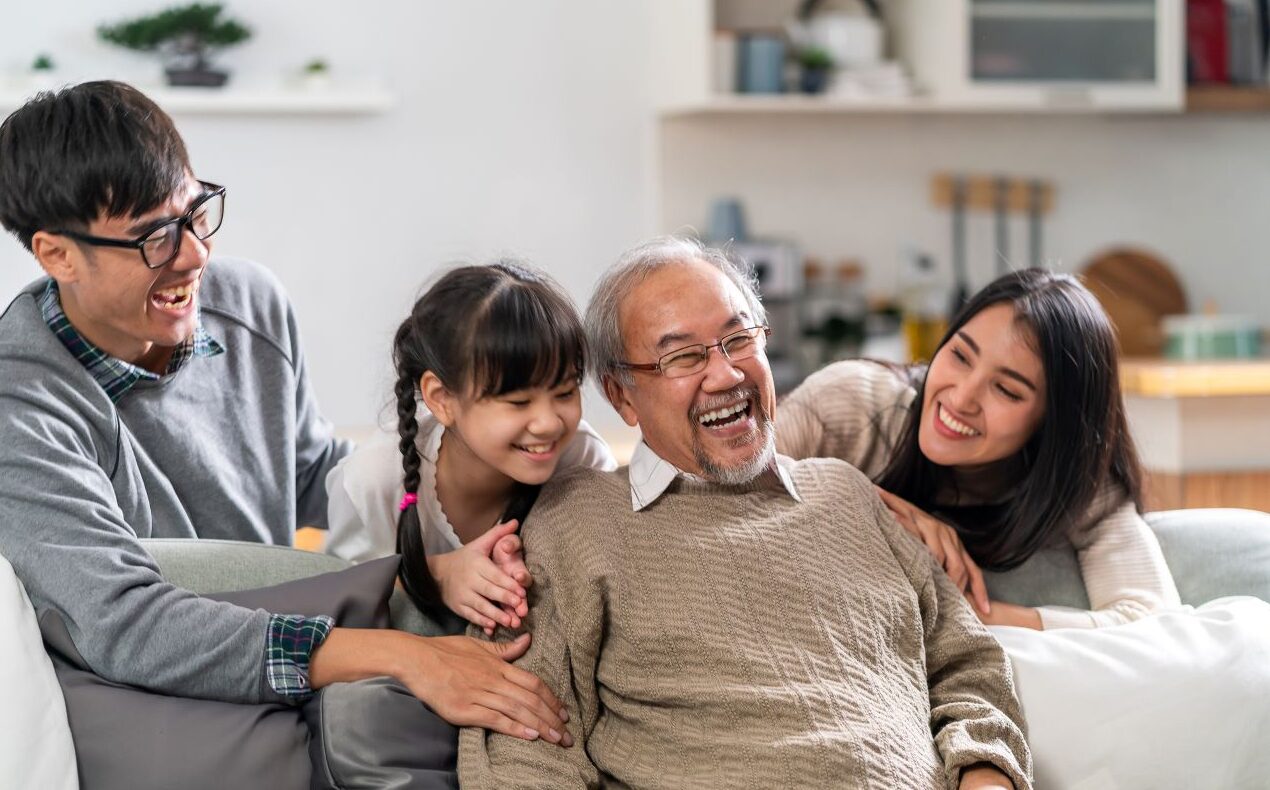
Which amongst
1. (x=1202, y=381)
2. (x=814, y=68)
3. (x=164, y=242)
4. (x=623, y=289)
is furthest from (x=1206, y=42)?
(x=164, y=242)

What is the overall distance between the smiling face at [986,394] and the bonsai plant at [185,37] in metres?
2.68

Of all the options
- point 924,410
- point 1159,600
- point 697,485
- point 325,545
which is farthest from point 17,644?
point 1159,600

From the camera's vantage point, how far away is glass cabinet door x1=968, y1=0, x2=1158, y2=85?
4426mm

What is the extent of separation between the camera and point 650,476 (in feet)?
6.26

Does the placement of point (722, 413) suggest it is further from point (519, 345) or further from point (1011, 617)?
point (1011, 617)

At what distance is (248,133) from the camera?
167 inches

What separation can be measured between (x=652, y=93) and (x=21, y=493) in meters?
3.10

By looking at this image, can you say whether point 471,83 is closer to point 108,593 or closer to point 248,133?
point 248,133

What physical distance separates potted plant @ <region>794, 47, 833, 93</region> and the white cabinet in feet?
0.24

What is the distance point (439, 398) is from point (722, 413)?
385 millimetres

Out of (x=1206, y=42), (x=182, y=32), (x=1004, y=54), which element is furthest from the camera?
(x=1206, y=42)

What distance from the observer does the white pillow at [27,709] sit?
5.36 ft

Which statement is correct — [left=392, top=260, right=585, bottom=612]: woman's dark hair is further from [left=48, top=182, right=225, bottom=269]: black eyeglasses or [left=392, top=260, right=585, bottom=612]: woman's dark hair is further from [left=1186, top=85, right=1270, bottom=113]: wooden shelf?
[left=1186, top=85, right=1270, bottom=113]: wooden shelf

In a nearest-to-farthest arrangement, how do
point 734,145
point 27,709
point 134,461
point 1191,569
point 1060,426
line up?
1. point 27,709
2. point 134,461
3. point 1060,426
4. point 1191,569
5. point 734,145
